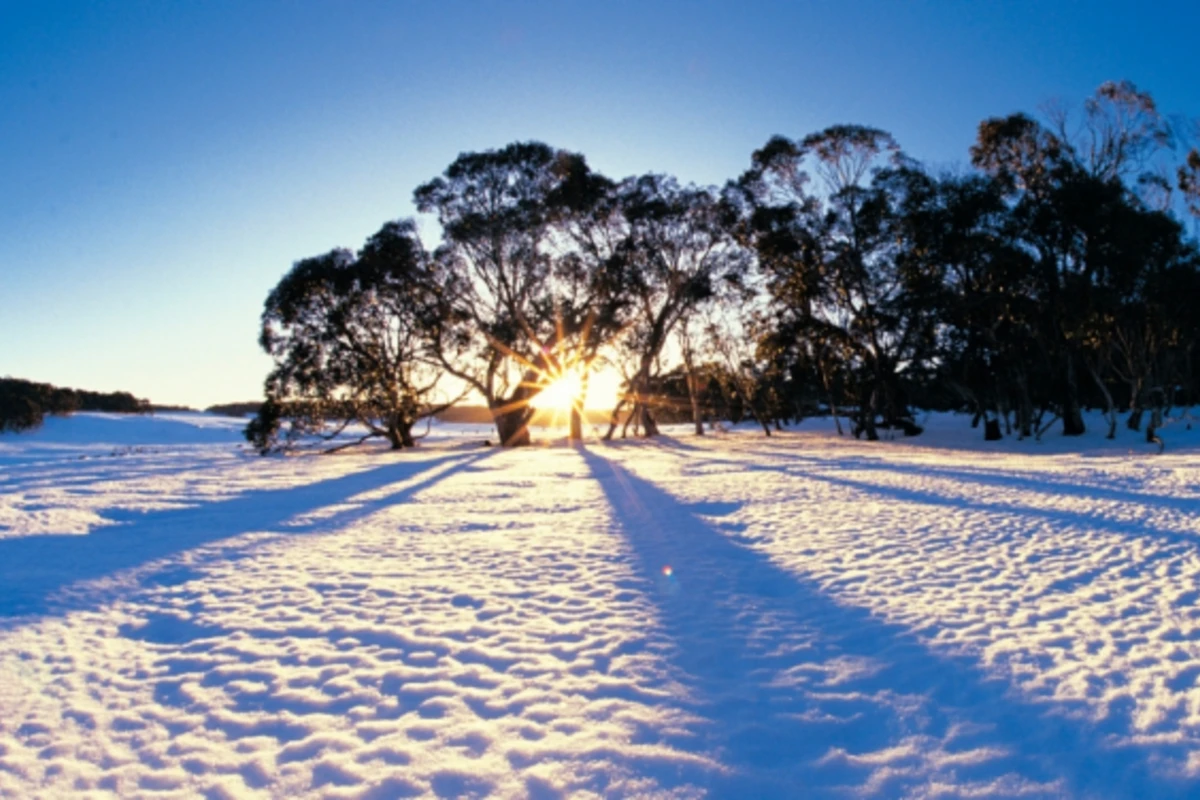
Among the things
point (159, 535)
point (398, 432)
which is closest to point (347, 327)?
point (398, 432)

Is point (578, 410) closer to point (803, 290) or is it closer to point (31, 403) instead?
point (803, 290)

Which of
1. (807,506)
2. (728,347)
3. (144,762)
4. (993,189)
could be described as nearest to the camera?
(144,762)

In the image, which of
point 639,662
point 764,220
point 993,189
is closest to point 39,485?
point 639,662

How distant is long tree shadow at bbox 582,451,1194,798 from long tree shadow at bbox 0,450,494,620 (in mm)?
5428

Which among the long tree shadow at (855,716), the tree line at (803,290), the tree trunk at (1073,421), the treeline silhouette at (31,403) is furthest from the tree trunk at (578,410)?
the treeline silhouette at (31,403)

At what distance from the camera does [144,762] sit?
9.93 ft

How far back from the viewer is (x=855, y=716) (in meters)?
3.27

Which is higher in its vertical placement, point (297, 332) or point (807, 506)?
point (297, 332)

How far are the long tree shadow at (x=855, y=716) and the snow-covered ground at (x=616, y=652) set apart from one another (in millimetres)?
15

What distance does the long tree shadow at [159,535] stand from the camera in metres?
6.13

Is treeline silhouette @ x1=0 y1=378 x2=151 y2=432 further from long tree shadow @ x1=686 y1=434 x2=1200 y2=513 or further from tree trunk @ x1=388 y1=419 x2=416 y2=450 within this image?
long tree shadow @ x1=686 y1=434 x2=1200 y2=513

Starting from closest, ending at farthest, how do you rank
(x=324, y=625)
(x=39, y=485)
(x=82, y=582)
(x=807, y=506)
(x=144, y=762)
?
(x=144, y=762)
(x=324, y=625)
(x=82, y=582)
(x=807, y=506)
(x=39, y=485)

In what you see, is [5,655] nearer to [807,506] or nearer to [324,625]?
[324,625]

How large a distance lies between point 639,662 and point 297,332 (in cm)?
2848
